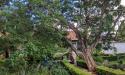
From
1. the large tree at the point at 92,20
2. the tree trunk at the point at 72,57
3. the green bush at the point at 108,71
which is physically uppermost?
the large tree at the point at 92,20

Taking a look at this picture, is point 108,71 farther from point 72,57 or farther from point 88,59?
point 72,57

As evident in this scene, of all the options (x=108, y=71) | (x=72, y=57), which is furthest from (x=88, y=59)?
(x=108, y=71)

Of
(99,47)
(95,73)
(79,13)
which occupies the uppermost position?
(79,13)

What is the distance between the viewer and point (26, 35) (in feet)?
79.5

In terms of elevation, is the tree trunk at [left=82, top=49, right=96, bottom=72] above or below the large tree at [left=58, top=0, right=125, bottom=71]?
below

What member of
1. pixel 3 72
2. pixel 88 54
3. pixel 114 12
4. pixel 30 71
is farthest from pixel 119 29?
pixel 3 72

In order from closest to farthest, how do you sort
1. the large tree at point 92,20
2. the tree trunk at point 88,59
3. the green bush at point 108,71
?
the green bush at point 108,71, the large tree at point 92,20, the tree trunk at point 88,59

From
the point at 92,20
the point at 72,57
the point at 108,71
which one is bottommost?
the point at 108,71

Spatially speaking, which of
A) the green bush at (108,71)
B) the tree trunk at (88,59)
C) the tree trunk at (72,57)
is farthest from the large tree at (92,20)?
the tree trunk at (72,57)

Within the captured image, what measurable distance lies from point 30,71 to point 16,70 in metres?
0.99

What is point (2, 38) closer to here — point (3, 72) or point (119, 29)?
point (3, 72)

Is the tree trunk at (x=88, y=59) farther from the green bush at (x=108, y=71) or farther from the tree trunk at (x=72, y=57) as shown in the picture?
the tree trunk at (x=72, y=57)

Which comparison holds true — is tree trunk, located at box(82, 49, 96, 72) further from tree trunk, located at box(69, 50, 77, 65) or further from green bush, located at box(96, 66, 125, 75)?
tree trunk, located at box(69, 50, 77, 65)

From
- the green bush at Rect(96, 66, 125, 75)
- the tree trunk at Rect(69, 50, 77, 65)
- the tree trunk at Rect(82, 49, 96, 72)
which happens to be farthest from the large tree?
the tree trunk at Rect(69, 50, 77, 65)
